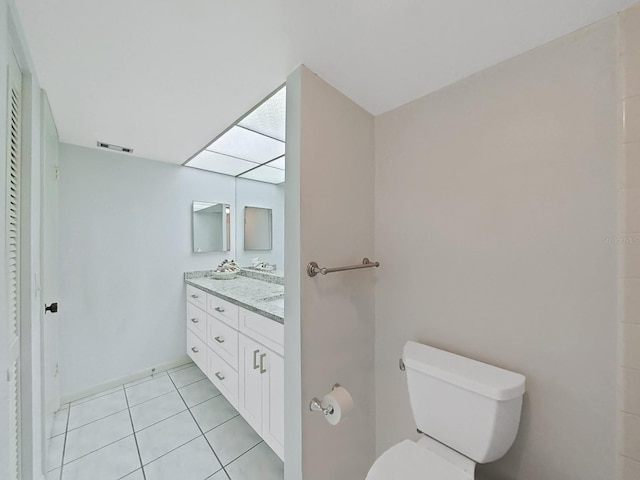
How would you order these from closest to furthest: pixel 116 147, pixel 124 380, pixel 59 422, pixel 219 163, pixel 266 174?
pixel 59 422
pixel 116 147
pixel 124 380
pixel 219 163
pixel 266 174

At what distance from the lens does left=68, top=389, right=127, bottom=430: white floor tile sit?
5.53 ft

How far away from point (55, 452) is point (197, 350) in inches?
36.7

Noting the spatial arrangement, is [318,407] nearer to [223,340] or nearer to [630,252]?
[223,340]

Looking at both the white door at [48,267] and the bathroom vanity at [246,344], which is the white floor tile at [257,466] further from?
the white door at [48,267]

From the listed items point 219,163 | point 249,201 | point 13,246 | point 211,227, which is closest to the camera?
Result: point 13,246

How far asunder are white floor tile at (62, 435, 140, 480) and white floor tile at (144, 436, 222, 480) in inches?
4.9

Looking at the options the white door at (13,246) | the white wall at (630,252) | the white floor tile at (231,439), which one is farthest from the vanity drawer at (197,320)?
the white wall at (630,252)

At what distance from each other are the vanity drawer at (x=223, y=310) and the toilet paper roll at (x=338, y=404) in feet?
2.81

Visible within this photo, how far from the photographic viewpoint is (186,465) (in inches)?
53.2

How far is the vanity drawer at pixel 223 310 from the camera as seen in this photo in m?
1.61

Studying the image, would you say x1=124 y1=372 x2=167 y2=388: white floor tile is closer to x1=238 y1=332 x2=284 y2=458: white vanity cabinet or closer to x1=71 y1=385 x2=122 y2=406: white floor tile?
x1=71 y1=385 x2=122 y2=406: white floor tile

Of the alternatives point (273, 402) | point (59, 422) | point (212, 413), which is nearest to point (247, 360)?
point (273, 402)

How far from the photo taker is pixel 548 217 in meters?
0.87

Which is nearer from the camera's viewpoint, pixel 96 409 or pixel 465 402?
pixel 465 402
